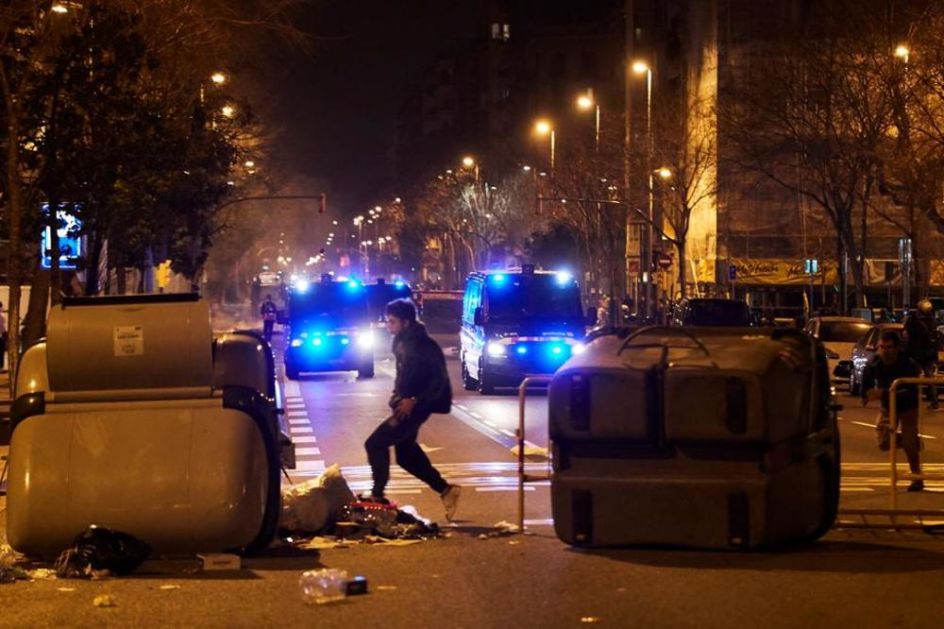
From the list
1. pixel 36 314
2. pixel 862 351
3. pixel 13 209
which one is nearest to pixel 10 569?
pixel 13 209

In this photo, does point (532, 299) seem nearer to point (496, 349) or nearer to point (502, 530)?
point (496, 349)

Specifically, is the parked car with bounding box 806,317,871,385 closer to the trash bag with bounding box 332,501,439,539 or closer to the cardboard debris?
the cardboard debris

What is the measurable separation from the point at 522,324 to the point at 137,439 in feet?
67.4

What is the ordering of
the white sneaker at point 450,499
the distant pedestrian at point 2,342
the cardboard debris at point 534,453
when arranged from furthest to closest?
the distant pedestrian at point 2,342 < the cardboard debris at point 534,453 < the white sneaker at point 450,499

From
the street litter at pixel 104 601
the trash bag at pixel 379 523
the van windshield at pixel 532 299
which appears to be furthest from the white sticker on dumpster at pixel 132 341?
the van windshield at pixel 532 299

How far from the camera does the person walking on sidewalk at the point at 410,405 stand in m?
12.5

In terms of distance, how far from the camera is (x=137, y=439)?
34.0 ft

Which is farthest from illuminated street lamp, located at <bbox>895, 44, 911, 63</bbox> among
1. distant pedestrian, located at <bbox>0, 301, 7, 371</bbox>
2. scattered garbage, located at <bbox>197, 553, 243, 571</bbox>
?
scattered garbage, located at <bbox>197, 553, 243, 571</bbox>

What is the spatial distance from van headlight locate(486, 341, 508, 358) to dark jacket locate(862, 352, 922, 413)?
15.7 meters

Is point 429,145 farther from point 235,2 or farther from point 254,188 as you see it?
point 235,2

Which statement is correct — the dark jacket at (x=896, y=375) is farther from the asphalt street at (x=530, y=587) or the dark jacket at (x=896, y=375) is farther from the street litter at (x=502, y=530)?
the street litter at (x=502, y=530)

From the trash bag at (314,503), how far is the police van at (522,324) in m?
18.2

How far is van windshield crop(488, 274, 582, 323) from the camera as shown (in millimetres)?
30922

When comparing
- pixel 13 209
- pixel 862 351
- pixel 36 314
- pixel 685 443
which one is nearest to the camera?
pixel 685 443
